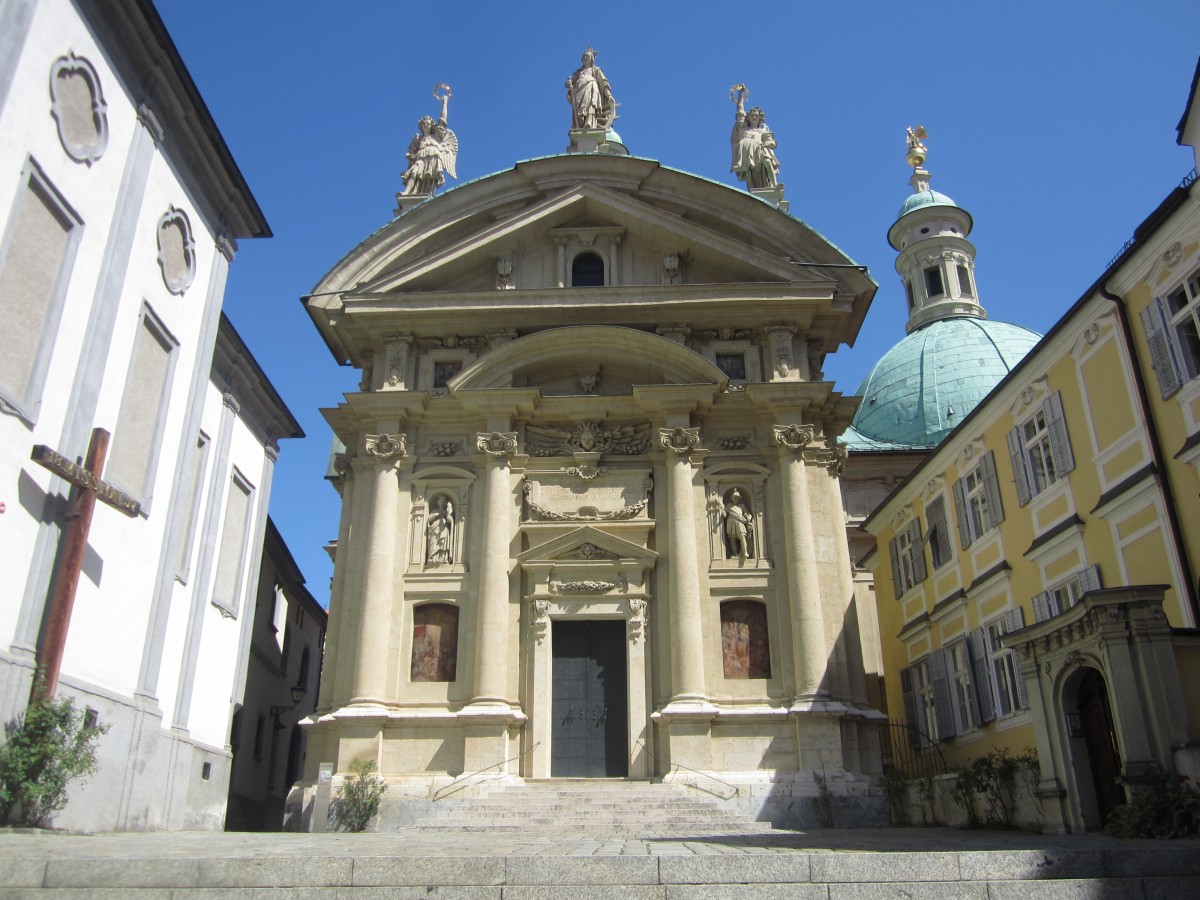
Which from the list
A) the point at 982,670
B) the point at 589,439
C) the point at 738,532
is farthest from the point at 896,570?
the point at 589,439

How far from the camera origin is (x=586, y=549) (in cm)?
2355

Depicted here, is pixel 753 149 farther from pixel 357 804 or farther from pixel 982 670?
pixel 357 804

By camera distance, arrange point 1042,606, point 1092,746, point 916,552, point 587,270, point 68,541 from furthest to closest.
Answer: point 916,552
point 587,270
point 1042,606
point 1092,746
point 68,541

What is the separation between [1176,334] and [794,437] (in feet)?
28.8

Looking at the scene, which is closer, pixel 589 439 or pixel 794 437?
pixel 794 437

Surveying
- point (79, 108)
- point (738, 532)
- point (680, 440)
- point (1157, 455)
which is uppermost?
point (79, 108)

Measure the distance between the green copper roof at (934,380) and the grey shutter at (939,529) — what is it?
14.9m

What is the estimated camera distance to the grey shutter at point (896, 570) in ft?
99.7

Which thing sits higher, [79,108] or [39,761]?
[79,108]

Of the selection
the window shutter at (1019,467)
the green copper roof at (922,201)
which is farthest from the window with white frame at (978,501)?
the green copper roof at (922,201)

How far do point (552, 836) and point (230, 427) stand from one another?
11805 mm

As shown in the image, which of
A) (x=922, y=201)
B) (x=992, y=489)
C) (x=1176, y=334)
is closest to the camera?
(x=1176, y=334)

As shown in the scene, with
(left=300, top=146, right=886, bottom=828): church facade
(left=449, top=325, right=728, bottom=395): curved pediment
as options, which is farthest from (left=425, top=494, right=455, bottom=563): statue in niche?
(left=449, top=325, right=728, bottom=395): curved pediment

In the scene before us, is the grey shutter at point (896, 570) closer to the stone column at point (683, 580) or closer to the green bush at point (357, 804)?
the stone column at point (683, 580)
